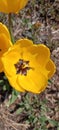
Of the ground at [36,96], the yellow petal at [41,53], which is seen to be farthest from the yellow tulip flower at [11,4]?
the ground at [36,96]

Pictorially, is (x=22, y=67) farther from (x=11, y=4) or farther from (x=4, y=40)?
(x=11, y=4)

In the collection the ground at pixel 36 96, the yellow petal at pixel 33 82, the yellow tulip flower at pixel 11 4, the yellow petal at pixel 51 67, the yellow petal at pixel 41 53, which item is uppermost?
the yellow tulip flower at pixel 11 4

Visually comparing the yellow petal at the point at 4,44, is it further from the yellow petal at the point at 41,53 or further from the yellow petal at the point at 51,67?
the yellow petal at the point at 51,67

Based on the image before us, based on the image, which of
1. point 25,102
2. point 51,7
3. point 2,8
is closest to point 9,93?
point 25,102

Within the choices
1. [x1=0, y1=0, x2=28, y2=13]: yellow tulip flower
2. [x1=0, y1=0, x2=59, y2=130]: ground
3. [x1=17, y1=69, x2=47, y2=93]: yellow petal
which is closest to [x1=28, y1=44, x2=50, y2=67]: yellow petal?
[x1=17, y1=69, x2=47, y2=93]: yellow petal

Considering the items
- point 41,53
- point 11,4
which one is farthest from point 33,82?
point 11,4

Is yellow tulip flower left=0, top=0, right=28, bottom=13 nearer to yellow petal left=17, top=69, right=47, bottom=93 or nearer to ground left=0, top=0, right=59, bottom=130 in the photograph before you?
yellow petal left=17, top=69, right=47, bottom=93

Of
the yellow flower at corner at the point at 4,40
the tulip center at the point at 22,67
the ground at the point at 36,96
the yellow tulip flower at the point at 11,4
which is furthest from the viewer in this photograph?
the ground at the point at 36,96

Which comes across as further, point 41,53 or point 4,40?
point 41,53

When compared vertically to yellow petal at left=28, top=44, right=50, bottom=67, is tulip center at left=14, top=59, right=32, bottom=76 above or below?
below
